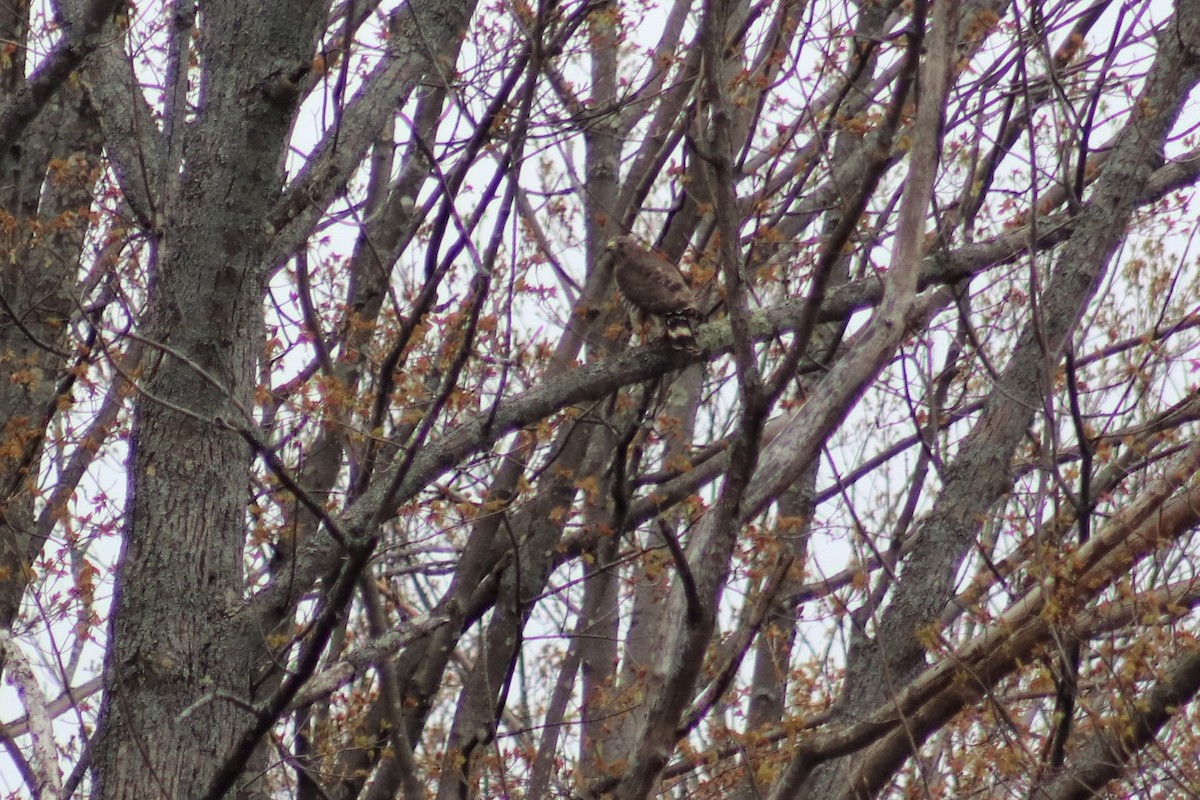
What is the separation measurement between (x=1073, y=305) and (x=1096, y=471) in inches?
62.6

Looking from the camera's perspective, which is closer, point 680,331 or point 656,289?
point 680,331

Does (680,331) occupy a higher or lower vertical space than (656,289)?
lower

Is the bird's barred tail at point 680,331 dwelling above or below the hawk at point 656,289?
below

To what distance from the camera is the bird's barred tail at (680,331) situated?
4414 mm

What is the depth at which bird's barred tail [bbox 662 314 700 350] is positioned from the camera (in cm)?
441

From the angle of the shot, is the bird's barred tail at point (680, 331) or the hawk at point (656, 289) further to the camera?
the hawk at point (656, 289)

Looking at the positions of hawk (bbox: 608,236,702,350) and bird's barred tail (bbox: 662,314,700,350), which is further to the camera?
hawk (bbox: 608,236,702,350)

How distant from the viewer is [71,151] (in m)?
6.47

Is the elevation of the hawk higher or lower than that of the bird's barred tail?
higher

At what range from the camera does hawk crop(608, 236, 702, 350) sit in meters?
4.63

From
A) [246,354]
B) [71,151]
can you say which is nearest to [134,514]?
[246,354]

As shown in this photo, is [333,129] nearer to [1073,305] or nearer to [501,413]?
[501,413]

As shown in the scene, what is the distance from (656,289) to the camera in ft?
16.8

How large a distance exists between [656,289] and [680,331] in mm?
623
